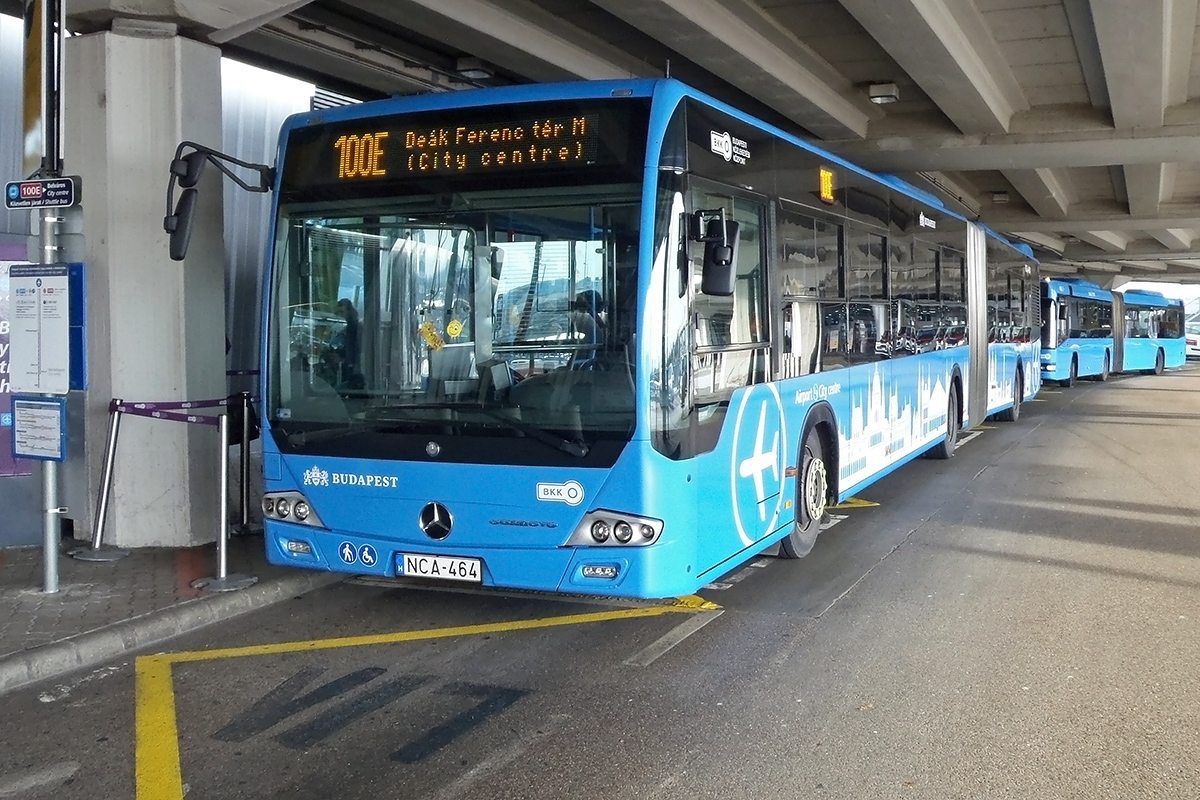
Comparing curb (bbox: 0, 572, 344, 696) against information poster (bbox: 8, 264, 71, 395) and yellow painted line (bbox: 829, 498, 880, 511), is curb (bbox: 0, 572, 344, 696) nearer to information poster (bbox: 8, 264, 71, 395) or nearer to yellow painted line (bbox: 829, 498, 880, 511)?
information poster (bbox: 8, 264, 71, 395)

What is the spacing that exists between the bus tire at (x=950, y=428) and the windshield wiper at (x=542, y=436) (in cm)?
917

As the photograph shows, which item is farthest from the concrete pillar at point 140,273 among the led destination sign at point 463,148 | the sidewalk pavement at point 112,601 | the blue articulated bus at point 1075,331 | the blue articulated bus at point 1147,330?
the blue articulated bus at point 1147,330

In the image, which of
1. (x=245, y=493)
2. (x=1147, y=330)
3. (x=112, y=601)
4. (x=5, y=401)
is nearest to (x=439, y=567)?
(x=112, y=601)

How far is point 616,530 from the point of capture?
5.66 metres

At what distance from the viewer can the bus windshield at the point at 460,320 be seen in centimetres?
567

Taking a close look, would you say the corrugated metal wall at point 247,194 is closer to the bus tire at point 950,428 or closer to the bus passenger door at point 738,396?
the bus passenger door at point 738,396

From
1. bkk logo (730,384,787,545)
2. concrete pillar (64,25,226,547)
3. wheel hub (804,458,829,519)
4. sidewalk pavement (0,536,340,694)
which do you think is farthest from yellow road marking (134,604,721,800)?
concrete pillar (64,25,226,547)

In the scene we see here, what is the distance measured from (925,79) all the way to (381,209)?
9063 millimetres

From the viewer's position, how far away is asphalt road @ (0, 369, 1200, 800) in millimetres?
4395

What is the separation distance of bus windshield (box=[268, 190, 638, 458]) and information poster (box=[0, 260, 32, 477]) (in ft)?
11.1

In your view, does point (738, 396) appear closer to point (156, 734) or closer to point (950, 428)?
point (156, 734)

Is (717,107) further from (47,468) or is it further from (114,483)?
(114,483)

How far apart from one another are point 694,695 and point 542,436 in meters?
1.50

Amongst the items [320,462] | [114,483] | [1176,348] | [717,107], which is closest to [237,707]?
[320,462]
